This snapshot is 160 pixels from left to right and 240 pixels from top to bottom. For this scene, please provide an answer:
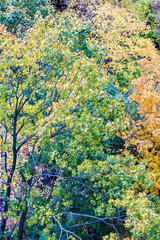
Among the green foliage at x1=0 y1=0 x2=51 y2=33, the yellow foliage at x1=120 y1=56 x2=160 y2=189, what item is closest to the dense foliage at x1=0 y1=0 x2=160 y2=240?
the yellow foliage at x1=120 y1=56 x2=160 y2=189

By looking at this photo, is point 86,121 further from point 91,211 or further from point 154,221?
point 91,211

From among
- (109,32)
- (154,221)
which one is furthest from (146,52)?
(154,221)

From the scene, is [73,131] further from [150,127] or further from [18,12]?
[18,12]

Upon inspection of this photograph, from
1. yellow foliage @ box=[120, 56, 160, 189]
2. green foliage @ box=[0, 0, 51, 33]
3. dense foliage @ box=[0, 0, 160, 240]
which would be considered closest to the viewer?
dense foliage @ box=[0, 0, 160, 240]

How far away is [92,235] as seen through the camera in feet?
33.5

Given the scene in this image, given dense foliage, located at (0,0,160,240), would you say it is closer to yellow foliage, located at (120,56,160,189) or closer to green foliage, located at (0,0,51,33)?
yellow foliage, located at (120,56,160,189)

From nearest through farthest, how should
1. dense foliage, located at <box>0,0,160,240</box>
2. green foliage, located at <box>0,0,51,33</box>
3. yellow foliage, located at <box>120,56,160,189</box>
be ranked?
dense foliage, located at <box>0,0,160,240</box>
yellow foliage, located at <box>120,56,160,189</box>
green foliage, located at <box>0,0,51,33</box>

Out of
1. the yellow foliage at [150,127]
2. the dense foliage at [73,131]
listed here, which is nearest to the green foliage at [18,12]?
the dense foliage at [73,131]

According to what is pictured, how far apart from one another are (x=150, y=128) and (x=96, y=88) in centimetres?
469

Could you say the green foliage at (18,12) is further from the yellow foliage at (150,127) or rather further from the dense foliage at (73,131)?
the yellow foliage at (150,127)

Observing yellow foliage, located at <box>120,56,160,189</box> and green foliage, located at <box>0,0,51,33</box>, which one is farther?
green foliage, located at <box>0,0,51,33</box>

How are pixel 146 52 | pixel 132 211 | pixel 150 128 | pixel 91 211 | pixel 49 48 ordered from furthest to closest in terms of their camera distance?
pixel 146 52 < pixel 150 128 < pixel 91 211 < pixel 49 48 < pixel 132 211

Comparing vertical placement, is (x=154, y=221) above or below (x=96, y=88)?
below

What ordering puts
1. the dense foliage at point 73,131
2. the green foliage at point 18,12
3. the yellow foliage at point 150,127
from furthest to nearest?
the green foliage at point 18,12 < the yellow foliage at point 150,127 < the dense foliage at point 73,131
